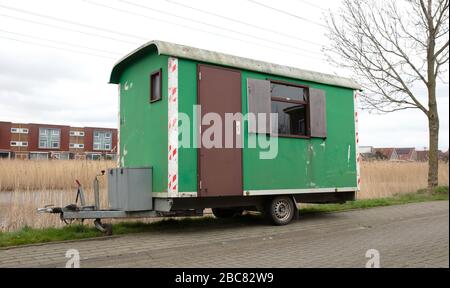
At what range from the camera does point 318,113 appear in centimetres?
980

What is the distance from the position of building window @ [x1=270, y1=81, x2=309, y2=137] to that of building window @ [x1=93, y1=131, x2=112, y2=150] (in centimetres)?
5103

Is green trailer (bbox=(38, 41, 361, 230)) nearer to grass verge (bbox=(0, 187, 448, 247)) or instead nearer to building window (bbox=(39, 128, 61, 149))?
grass verge (bbox=(0, 187, 448, 247))

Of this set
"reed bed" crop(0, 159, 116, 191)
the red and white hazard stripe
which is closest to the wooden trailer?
the red and white hazard stripe

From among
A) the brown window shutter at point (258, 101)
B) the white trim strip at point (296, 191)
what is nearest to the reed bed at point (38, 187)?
the white trim strip at point (296, 191)

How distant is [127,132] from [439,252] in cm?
622

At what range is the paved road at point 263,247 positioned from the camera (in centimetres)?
562

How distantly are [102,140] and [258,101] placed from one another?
5225cm

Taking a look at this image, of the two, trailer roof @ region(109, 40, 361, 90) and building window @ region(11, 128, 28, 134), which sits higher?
building window @ region(11, 128, 28, 134)

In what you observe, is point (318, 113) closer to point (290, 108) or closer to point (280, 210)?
point (290, 108)

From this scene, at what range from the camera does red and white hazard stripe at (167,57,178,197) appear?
7535 mm

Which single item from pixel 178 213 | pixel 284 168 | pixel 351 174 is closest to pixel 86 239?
pixel 178 213

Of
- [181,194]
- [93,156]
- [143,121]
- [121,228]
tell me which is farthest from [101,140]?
[181,194]

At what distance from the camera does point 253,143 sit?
28.3 ft
